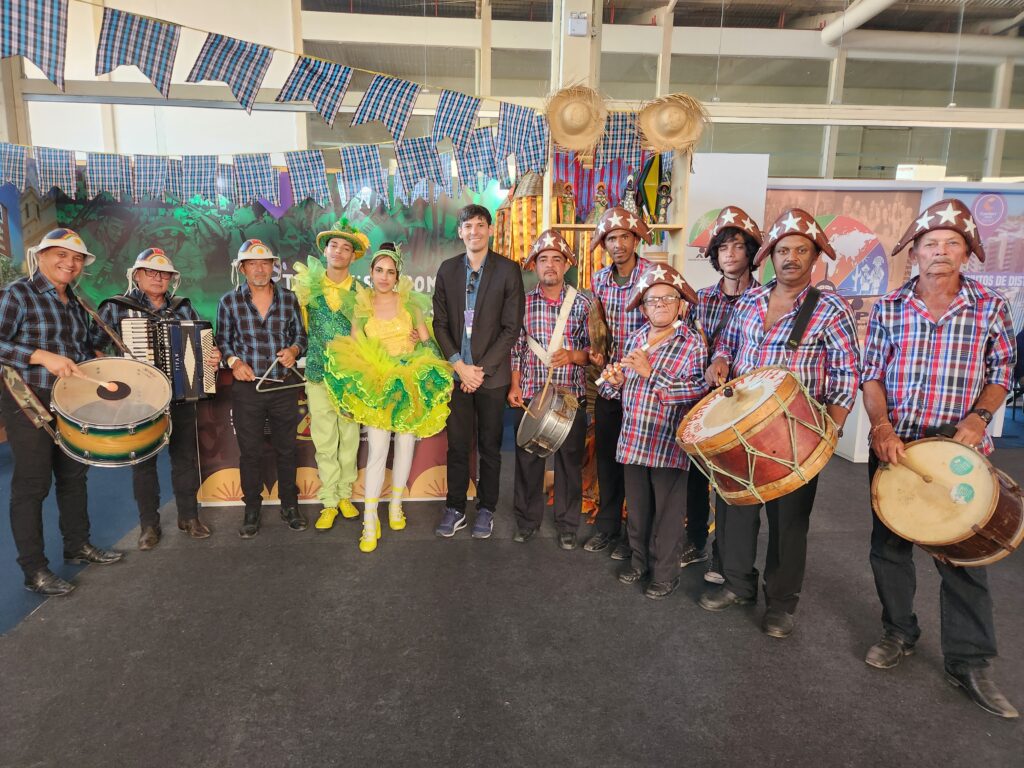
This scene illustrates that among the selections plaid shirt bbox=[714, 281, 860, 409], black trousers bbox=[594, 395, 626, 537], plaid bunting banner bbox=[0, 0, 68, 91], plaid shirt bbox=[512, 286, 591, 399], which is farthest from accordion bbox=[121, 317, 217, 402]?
plaid shirt bbox=[714, 281, 860, 409]

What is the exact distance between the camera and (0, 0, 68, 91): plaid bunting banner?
2.80 meters

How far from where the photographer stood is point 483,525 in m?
3.80

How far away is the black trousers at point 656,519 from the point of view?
9.84 feet

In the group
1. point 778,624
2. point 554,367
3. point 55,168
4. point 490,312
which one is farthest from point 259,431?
point 55,168

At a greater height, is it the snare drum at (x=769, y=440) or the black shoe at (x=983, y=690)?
the snare drum at (x=769, y=440)

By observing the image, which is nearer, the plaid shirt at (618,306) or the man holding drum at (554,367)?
the plaid shirt at (618,306)

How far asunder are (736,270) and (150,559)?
3.65 meters

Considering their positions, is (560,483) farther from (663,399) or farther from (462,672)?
(462,672)

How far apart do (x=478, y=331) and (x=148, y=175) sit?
3.60 m

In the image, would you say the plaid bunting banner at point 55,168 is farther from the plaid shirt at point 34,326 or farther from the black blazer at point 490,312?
the black blazer at point 490,312

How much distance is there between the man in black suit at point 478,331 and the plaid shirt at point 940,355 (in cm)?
189

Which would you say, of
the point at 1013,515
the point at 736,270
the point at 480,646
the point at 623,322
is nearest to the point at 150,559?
the point at 480,646

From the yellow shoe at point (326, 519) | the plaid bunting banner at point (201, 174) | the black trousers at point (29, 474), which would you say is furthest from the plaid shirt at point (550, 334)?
the plaid bunting banner at point (201, 174)

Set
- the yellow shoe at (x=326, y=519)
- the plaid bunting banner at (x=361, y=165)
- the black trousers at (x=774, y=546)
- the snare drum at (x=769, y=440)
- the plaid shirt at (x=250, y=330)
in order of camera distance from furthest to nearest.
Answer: the plaid bunting banner at (x=361, y=165)
the yellow shoe at (x=326, y=519)
the plaid shirt at (x=250, y=330)
the black trousers at (x=774, y=546)
the snare drum at (x=769, y=440)
